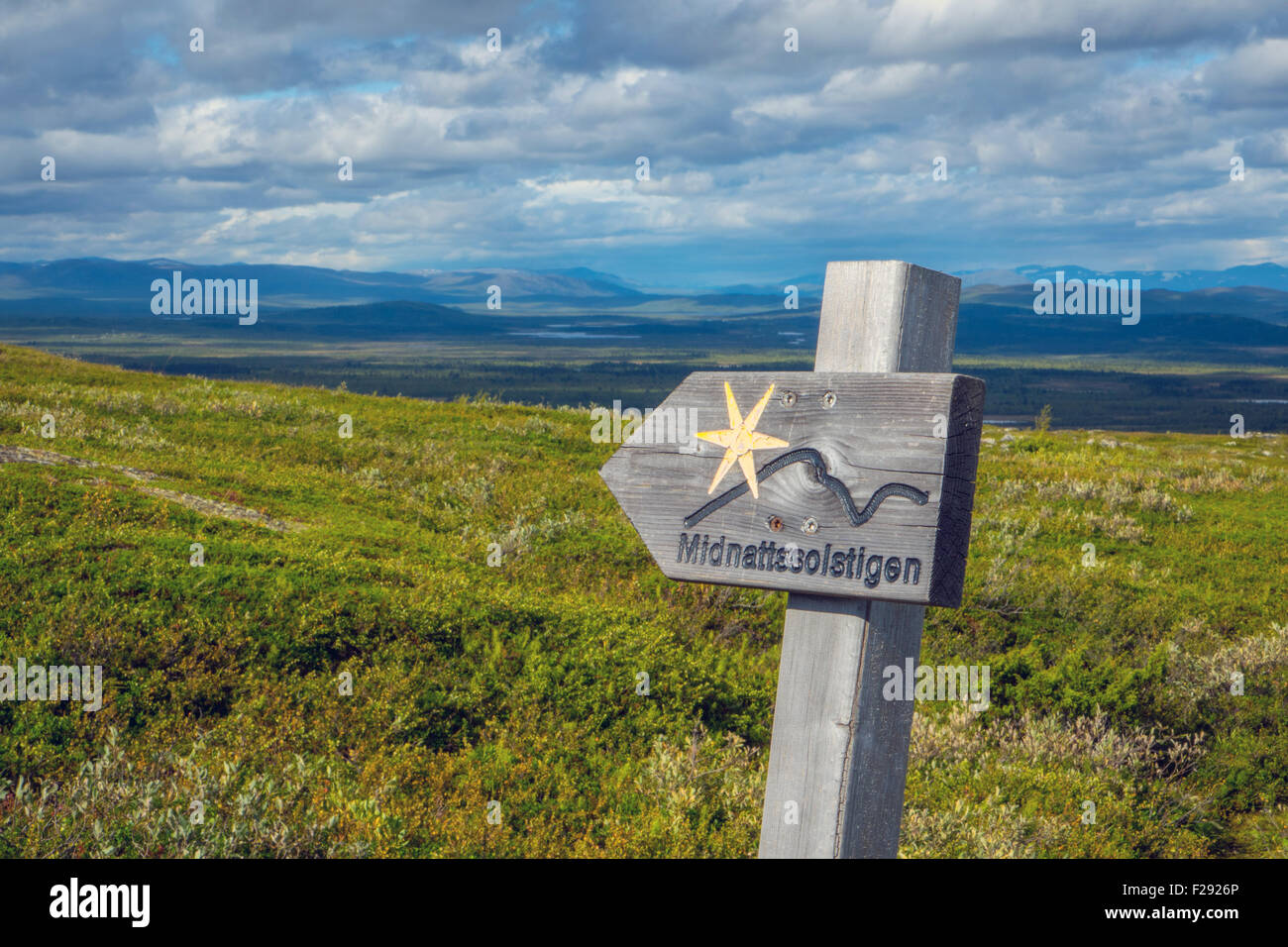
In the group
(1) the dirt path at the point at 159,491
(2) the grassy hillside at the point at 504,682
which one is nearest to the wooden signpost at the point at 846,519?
(2) the grassy hillside at the point at 504,682

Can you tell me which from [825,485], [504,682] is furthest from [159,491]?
[825,485]

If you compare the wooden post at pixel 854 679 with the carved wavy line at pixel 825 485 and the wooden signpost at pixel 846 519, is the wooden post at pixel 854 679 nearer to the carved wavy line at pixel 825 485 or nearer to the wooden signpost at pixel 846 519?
the wooden signpost at pixel 846 519

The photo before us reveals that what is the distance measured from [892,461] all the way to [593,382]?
121 metres

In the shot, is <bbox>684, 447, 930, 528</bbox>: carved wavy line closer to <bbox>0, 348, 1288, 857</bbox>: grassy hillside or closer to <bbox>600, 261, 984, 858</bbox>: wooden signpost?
<bbox>600, 261, 984, 858</bbox>: wooden signpost

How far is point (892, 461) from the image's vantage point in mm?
3371

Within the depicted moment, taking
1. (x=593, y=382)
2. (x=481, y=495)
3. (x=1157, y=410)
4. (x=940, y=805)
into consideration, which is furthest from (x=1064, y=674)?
(x=1157, y=410)

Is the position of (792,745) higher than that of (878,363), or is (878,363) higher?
(878,363)

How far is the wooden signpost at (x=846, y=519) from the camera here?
3328mm

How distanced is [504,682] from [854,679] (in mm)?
4715

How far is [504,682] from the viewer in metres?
7.66

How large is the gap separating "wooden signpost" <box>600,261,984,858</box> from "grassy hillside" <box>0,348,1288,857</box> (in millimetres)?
2323

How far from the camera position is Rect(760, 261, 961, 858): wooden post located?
3.45m

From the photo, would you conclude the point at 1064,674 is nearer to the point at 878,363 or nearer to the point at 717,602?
the point at 717,602
